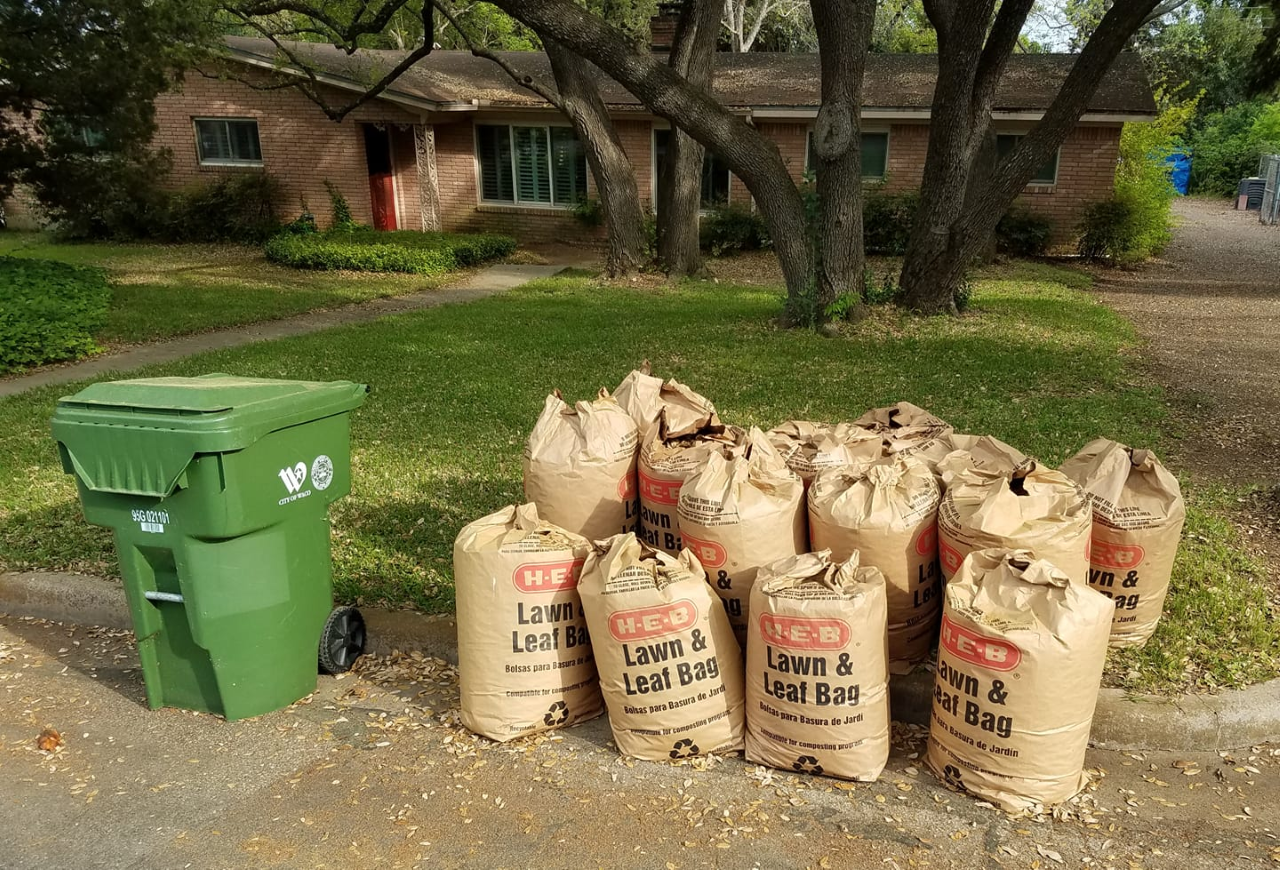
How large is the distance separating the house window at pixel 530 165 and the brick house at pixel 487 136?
3 centimetres

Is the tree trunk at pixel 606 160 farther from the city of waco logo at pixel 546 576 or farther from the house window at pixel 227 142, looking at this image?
the city of waco logo at pixel 546 576

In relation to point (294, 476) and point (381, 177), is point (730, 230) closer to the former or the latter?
point (381, 177)

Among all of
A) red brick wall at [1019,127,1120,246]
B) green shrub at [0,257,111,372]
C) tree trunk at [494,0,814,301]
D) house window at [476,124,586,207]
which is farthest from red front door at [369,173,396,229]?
red brick wall at [1019,127,1120,246]

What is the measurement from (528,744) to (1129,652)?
→ 96.1 inches

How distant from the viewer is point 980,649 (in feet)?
9.83

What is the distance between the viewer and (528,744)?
3.53m

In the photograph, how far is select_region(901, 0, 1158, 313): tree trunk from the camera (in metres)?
10.3

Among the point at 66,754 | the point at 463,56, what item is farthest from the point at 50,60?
the point at 463,56

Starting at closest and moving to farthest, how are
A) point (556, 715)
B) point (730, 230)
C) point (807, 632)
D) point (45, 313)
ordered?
point (807, 632) → point (556, 715) → point (45, 313) → point (730, 230)

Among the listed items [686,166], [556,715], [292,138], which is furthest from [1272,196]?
[556,715]

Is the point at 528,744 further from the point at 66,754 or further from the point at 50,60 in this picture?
the point at 50,60

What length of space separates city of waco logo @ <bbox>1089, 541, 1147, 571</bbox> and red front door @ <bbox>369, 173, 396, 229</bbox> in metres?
19.4

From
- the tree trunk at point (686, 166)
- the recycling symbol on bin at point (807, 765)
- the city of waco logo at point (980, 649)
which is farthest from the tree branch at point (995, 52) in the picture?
the recycling symbol on bin at point (807, 765)

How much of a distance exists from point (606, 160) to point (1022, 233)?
848cm
